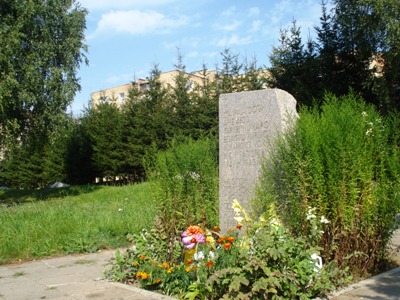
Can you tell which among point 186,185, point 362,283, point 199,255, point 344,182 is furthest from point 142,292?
point 344,182

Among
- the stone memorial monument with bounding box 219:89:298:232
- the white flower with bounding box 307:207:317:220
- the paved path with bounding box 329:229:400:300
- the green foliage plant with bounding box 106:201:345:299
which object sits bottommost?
the paved path with bounding box 329:229:400:300

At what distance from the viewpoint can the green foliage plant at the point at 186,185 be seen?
20.4 ft

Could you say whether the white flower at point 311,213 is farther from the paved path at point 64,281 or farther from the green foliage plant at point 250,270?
the paved path at point 64,281

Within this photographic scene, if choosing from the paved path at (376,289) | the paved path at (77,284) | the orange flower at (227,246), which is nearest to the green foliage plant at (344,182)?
the paved path at (376,289)

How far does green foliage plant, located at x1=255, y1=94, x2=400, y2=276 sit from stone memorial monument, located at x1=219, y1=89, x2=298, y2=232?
49cm

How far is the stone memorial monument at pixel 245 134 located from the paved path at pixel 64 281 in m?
1.80

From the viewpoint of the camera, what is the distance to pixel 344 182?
472 cm

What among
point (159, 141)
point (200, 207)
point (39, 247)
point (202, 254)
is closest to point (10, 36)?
point (159, 141)

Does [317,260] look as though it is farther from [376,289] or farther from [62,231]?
[62,231]

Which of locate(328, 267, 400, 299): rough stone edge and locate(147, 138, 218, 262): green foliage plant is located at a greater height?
locate(147, 138, 218, 262): green foliage plant

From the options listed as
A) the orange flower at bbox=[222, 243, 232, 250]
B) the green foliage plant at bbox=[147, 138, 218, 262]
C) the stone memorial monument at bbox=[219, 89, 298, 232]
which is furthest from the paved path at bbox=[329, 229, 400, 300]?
the green foliage plant at bbox=[147, 138, 218, 262]

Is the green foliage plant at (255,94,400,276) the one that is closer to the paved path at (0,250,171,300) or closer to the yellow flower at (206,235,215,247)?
the yellow flower at (206,235,215,247)

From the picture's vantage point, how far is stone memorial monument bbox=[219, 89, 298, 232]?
5.64 metres

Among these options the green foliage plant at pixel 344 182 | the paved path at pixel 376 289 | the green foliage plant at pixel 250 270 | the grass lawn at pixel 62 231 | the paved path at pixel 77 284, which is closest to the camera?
the green foliage plant at pixel 250 270
